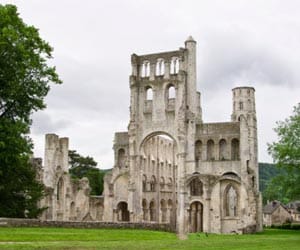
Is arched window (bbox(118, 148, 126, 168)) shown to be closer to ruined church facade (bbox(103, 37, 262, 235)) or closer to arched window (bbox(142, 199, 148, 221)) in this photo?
ruined church facade (bbox(103, 37, 262, 235))

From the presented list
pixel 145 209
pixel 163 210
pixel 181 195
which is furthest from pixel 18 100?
pixel 163 210

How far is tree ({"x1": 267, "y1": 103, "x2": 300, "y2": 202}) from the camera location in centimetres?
3938

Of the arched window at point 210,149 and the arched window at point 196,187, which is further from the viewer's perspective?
the arched window at point 210,149

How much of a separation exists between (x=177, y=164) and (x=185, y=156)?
10.0 ft

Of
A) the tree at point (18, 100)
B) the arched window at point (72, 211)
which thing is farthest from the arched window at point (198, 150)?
the tree at point (18, 100)

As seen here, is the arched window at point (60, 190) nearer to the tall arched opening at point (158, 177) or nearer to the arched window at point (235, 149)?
the tall arched opening at point (158, 177)

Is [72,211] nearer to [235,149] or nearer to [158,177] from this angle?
[158,177]

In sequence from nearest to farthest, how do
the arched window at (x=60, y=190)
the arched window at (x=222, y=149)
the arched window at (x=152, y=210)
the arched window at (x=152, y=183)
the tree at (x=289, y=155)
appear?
the tree at (x=289, y=155) < the arched window at (x=222, y=149) < the arched window at (x=60, y=190) < the arched window at (x=152, y=210) < the arched window at (x=152, y=183)

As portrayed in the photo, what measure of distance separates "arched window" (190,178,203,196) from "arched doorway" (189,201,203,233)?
1821 millimetres

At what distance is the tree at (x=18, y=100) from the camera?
3056 centimetres

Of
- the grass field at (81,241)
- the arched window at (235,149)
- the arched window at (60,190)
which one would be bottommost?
the grass field at (81,241)

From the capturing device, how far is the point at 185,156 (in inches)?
2216

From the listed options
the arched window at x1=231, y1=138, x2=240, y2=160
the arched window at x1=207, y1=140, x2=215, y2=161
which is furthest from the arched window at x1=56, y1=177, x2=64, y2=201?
the arched window at x1=231, y1=138, x2=240, y2=160

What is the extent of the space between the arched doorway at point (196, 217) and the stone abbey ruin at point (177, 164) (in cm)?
10
